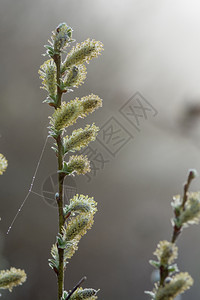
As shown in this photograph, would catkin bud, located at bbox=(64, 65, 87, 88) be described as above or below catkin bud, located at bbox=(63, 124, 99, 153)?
above

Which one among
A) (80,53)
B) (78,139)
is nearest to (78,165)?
(78,139)

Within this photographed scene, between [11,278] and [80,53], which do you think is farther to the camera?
[80,53]

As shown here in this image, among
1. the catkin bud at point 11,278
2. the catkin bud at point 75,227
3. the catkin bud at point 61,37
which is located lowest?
the catkin bud at point 11,278

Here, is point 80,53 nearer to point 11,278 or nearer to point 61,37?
point 61,37

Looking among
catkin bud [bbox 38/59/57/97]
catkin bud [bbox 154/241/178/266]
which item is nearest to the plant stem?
catkin bud [bbox 38/59/57/97]

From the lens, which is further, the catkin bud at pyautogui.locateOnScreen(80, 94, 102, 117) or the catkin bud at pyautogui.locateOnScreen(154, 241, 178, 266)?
the catkin bud at pyautogui.locateOnScreen(80, 94, 102, 117)

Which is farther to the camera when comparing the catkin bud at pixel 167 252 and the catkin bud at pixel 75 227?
the catkin bud at pixel 75 227

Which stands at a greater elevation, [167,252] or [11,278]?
[167,252]

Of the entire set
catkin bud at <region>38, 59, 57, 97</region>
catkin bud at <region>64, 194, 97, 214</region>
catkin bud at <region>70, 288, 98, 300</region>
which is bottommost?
catkin bud at <region>70, 288, 98, 300</region>

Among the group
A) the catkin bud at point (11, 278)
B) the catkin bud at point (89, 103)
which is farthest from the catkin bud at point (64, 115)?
the catkin bud at point (11, 278)

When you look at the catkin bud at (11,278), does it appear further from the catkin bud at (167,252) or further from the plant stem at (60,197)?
the catkin bud at (167,252)

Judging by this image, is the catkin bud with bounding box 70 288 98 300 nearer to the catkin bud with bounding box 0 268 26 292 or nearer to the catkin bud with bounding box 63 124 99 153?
the catkin bud with bounding box 0 268 26 292

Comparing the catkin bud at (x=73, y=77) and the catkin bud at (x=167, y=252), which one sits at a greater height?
the catkin bud at (x=73, y=77)
